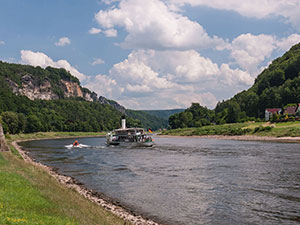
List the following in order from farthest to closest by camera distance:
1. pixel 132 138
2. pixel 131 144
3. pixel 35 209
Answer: pixel 132 138 → pixel 131 144 → pixel 35 209

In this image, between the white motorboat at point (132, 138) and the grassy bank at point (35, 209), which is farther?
the white motorboat at point (132, 138)

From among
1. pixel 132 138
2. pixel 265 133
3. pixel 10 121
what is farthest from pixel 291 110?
pixel 10 121

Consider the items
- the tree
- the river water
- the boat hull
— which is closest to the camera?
the river water

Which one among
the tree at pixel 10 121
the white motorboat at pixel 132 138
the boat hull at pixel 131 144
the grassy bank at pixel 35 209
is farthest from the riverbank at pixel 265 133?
the tree at pixel 10 121

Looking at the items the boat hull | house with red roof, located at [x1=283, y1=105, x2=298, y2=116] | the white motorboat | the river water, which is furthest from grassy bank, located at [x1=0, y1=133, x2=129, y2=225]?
house with red roof, located at [x1=283, y1=105, x2=298, y2=116]

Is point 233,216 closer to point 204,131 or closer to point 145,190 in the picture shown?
point 145,190

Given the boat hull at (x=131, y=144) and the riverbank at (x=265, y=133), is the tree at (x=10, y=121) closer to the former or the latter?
the boat hull at (x=131, y=144)

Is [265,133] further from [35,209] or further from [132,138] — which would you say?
[35,209]

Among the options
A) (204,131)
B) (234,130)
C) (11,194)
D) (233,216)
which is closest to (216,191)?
(233,216)

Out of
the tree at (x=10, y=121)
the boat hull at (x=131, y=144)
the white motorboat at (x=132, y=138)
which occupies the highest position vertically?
the tree at (x=10, y=121)

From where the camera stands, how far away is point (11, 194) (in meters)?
18.5

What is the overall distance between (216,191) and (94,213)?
15.0 m

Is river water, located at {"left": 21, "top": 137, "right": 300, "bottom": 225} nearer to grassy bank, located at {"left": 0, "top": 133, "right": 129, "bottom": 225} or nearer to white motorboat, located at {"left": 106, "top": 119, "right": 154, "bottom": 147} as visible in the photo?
grassy bank, located at {"left": 0, "top": 133, "right": 129, "bottom": 225}

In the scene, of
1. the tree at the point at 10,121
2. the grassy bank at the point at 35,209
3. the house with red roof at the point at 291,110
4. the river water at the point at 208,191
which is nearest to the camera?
the grassy bank at the point at 35,209
